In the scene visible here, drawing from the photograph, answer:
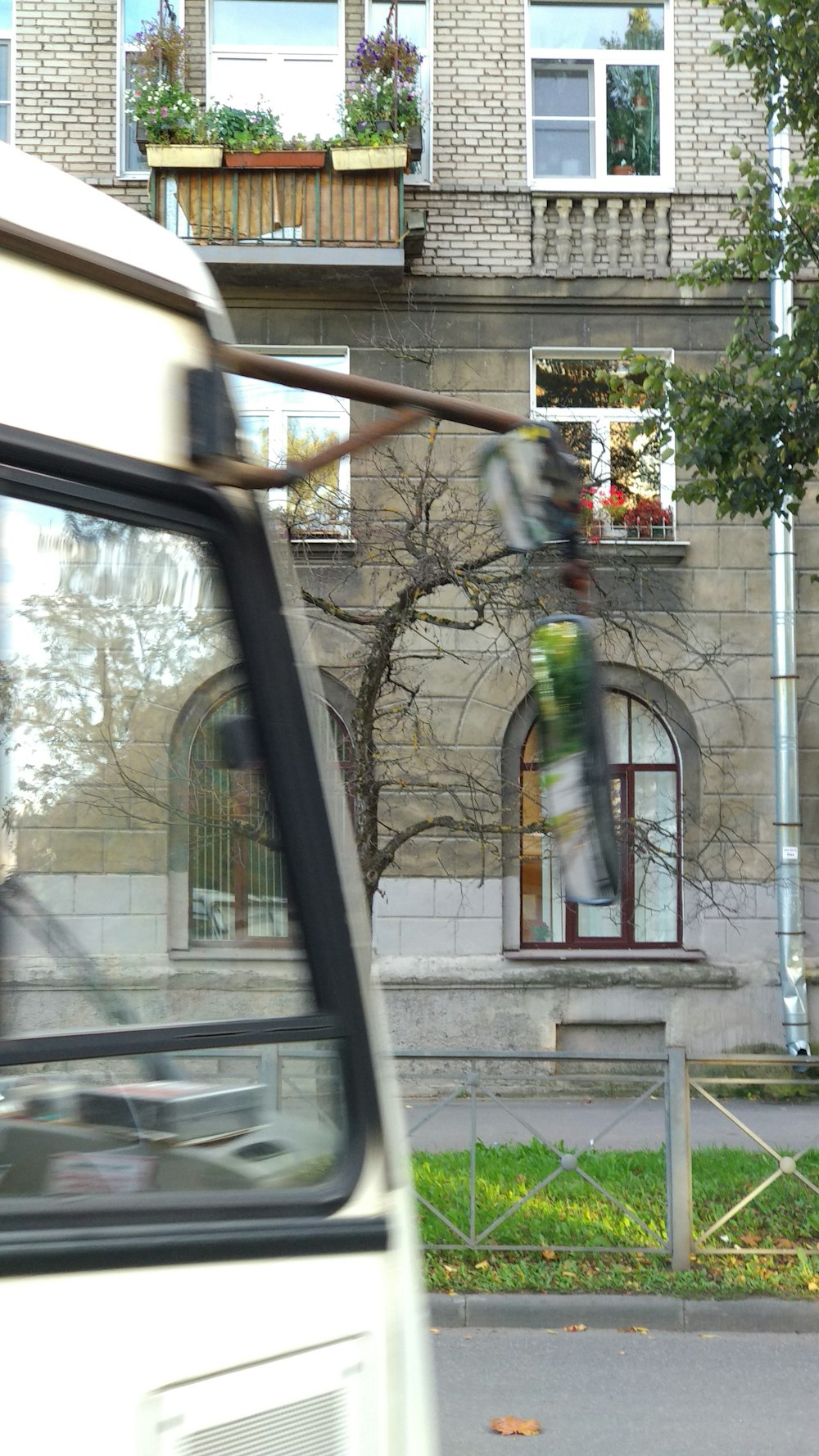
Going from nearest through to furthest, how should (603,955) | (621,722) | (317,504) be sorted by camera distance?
(317,504), (603,955), (621,722)

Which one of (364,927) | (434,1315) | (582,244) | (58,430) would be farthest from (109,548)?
(582,244)

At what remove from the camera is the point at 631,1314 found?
6.21m

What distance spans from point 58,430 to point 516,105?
12932 millimetres

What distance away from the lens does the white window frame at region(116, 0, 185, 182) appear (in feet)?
43.3

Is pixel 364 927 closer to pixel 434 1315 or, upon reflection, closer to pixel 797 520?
pixel 434 1315

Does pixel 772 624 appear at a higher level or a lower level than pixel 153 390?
higher

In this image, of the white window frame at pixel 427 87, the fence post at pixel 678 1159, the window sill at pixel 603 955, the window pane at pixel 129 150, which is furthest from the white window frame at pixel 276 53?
the fence post at pixel 678 1159

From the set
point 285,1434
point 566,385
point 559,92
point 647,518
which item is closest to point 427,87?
point 559,92

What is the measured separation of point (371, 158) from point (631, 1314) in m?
10.1

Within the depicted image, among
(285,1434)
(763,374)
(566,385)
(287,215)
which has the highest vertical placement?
(287,215)

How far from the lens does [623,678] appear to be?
42.9 feet

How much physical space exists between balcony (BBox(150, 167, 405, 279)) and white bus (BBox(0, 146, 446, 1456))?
11067 millimetres

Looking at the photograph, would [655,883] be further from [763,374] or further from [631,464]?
[763,374]

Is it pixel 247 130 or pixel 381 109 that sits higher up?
pixel 381 109
